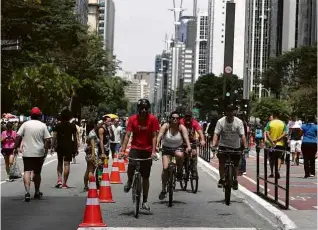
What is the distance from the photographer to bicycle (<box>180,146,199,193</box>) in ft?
49.8

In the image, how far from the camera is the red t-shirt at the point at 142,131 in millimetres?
11102

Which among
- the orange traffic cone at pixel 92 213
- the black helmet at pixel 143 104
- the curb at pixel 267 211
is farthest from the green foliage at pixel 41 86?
the orange traffic cone at pixel 92 213

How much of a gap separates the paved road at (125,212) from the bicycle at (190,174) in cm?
22

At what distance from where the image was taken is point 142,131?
11.1m

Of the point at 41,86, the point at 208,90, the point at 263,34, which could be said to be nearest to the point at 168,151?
the point at 41,86

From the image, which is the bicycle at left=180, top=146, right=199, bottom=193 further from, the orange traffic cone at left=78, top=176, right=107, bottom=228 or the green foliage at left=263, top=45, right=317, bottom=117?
the green foliage at left=263, top=45, right=317, bottom=117

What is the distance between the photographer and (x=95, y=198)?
9.57 m

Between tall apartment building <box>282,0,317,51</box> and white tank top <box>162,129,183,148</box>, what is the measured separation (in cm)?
9763

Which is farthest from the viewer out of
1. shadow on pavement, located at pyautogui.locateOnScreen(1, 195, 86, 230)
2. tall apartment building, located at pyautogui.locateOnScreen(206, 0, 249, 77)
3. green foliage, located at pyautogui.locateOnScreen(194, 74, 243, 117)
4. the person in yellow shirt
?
tall apartment building, located at pyautogui.locateOnScreen(206, 0, 249, 77)

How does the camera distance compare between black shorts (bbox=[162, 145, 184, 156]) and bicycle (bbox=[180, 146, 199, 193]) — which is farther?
bicycle (bbox=[180, 146, 199, 193])

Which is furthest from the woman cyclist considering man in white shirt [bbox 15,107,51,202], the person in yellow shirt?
the person in yellow shirt

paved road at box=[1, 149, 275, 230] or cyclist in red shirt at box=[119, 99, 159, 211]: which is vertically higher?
cyclist in red shirt at box=[119, 99, 159, 211]

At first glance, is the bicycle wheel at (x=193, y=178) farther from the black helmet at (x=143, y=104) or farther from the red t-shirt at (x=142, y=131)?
the black helmet at (x=143, y=104)

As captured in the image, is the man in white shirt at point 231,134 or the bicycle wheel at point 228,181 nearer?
the bicycle wheel at point 228,181
